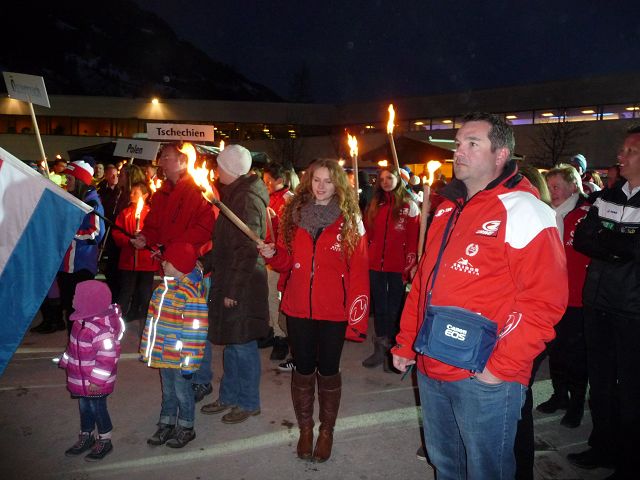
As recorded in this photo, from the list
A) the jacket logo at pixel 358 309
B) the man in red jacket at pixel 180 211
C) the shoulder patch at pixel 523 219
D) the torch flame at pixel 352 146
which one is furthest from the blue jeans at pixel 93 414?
the shoulder patch at pixel 523 219

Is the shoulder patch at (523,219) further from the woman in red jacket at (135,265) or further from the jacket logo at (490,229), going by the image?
the woman in red jacket at (135,265)

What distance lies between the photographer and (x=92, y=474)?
11.7 feet

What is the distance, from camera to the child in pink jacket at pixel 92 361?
3697mm

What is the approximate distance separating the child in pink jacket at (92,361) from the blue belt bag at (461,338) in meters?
2.57

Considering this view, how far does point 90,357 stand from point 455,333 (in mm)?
2781

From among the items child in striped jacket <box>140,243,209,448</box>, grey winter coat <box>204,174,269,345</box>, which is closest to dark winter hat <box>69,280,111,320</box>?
child in striped jacket <box>140,243,209,448</box>

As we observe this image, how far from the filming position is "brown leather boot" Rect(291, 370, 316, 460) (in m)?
3.83

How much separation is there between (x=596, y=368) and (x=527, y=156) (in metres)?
29.4

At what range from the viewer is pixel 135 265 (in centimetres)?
677

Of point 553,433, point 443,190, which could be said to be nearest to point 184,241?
point 443,190

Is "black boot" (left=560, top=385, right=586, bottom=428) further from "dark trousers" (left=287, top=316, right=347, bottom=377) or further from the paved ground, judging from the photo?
"dark trousers" (left=287, top=316, right=347, bottom=377)

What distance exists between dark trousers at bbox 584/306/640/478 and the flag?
12.2 ft

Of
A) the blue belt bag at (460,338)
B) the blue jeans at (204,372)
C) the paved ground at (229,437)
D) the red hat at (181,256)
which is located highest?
the red hat at (181,256)

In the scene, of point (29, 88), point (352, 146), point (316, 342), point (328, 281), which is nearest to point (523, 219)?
point (328, 281)
